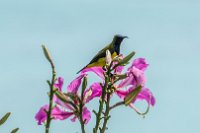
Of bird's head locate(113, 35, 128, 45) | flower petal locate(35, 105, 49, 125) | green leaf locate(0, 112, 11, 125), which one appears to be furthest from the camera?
bird's head locate(113, 35, 128, 45)

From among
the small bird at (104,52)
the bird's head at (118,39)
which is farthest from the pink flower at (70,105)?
the bird's head at (118,39)

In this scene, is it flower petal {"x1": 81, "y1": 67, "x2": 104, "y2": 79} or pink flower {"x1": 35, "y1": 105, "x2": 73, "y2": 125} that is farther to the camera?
flower petal {"x1": 81, "y1": 67, "x2": 104, "y2": 79}

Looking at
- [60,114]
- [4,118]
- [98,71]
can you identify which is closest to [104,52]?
[98,71]

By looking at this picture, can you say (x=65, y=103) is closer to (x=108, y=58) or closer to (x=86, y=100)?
(x=86, y=100)

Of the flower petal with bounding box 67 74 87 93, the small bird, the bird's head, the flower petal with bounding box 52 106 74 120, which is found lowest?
the flower petal with bounding box 52 106 74 120

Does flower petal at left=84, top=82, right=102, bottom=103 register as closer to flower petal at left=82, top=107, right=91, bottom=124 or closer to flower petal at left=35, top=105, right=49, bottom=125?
flower petal at left=82, top=107, right=91, bottom=124

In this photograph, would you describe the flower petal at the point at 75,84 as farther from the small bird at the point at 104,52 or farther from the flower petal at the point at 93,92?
the small bird at the point at 104,52

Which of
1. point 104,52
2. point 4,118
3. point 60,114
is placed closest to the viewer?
point 4,118

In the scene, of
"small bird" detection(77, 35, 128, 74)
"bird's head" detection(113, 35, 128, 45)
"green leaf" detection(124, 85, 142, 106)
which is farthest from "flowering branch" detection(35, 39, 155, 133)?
"bird's head" detection(113, 35, 128, 45)

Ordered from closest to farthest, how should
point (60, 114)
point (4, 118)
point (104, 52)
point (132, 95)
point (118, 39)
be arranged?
1. point (132, 95)
2. point (4, 118)
3. point (60, 114)
4. point (104, 52)
5. point (118, 39)

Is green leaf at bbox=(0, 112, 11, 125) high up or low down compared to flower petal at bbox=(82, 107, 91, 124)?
up

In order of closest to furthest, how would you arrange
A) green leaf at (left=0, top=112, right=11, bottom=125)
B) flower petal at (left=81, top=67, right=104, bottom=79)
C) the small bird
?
green leaf at (left=0, top=112, right=11, bottom=125) → flower petal at (left=81, top=67, right=104, bottom=79) → the small bird

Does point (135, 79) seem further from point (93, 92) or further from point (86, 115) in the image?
point (86, 115)

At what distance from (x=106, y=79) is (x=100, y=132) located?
40cm
